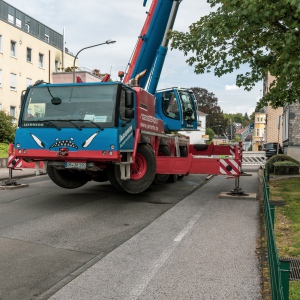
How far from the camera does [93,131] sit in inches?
350

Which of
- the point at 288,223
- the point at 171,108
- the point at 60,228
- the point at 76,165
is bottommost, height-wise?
the point at 60,228

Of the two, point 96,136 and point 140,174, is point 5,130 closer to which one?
point 140,174

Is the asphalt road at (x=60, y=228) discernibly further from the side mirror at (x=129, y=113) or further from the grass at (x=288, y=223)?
the grass at (x=288, y=223)

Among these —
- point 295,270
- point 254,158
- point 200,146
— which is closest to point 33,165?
point 295,270

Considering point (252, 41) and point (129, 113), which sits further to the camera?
point (252, 41)

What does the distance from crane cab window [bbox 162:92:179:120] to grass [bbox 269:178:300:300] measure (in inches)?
158

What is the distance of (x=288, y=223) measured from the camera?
25.3 ft

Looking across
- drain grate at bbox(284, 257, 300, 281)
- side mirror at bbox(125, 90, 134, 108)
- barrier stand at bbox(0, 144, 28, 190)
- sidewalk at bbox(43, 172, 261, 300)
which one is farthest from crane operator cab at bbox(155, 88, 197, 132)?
drain grate at bbox(284, 257, 300, 281)

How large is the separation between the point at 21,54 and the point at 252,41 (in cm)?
3248

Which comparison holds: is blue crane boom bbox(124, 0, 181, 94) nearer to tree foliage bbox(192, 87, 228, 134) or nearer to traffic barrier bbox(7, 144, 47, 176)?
traffic barrier bbox(7, 144, 47, 176)

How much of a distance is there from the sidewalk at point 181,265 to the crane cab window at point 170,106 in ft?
21.0

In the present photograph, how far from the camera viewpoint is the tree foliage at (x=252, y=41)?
941cm

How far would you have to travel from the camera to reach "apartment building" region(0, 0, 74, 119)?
3716 centimetres

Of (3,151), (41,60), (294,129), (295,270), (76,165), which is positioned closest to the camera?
(295,270)
